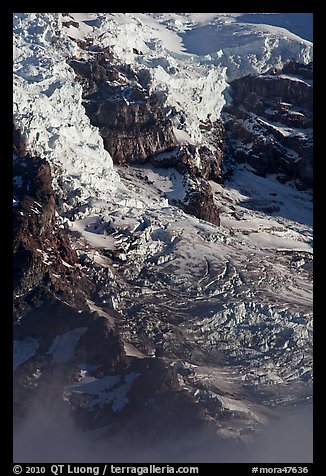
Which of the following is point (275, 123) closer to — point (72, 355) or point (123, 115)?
point (123, 115)

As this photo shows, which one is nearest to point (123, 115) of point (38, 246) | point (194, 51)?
point (194, 51)

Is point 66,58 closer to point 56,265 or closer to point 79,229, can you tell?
point 79,229

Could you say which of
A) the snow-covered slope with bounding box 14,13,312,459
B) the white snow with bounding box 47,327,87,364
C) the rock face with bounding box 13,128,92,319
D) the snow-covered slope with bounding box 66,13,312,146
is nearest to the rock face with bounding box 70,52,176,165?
the snow-covered slope with bounding box 14,13,312,459

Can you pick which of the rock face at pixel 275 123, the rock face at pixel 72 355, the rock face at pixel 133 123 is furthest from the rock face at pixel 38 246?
the rock face at pixel 275 123

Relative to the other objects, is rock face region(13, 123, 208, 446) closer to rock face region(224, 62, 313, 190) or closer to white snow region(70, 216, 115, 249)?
white snow region(70, 216, 115, 249)

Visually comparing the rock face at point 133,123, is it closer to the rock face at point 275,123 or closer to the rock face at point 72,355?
the rock face at point 275,123
